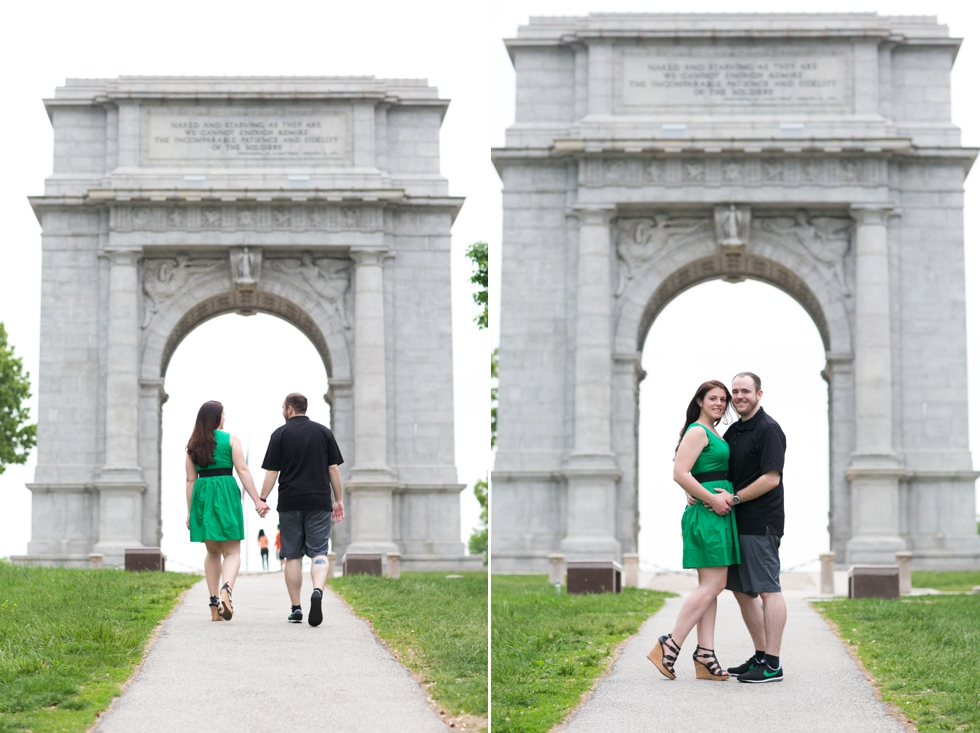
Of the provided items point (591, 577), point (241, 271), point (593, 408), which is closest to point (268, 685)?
point (591, 577)

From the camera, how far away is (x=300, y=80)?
127 feet

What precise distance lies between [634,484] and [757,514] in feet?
86.4

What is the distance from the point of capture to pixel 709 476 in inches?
391

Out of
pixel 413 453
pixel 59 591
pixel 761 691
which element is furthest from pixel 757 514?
pixel 413 453

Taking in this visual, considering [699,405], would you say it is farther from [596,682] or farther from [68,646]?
[68,646]

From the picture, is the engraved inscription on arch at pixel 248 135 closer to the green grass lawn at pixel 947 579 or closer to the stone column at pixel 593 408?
the stone column at pixel 593 408

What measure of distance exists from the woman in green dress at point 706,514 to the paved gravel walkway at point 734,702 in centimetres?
39

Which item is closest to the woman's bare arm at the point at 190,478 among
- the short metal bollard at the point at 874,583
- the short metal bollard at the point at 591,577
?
the short metal bollard at the point at 591,577

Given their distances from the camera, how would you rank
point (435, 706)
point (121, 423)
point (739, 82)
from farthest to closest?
point (121, 423) < point (739, 82) < point (435, 706)

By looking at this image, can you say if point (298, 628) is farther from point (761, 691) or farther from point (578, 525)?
point (578, 525)

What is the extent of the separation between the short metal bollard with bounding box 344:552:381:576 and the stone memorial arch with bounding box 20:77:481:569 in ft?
33.5

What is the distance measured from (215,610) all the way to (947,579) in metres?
21.6

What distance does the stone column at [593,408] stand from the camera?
34.6m

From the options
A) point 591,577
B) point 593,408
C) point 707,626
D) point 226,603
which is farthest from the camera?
point 593,408
